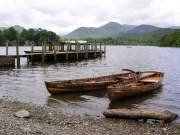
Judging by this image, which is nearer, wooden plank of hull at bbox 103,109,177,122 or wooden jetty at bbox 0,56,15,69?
wooden plank of hull at bbox 103,109,177,122

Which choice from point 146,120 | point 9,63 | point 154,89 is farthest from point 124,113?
point 9,63

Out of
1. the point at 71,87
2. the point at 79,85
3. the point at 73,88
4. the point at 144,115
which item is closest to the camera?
the point at 144,115

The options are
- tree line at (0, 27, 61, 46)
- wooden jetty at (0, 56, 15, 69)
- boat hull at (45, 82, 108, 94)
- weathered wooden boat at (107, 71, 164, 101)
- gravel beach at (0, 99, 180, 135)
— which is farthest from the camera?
tree line at (0, 27, 61, 46)

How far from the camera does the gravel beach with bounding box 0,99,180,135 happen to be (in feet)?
48.7

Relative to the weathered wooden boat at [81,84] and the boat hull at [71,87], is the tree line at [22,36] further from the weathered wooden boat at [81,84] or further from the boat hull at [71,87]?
the boat hull at [71,87]

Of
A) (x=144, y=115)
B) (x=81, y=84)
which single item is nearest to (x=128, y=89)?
(x=81, y=84)

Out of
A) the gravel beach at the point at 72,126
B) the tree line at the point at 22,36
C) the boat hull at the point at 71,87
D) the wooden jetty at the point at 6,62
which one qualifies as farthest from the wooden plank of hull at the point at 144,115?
the tree line at the point at 22,36

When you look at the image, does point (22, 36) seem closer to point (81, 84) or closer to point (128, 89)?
point (81, 84)

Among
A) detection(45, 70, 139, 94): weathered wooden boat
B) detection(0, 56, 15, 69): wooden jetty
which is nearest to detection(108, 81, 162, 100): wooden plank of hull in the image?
detection(45, 70, 139, 94): weathered wooden boat

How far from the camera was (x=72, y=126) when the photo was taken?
16.7m

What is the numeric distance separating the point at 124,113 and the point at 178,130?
10.5 feet

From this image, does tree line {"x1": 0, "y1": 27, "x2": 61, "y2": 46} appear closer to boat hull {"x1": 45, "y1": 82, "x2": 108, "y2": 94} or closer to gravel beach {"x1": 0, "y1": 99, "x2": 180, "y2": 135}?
boat hull {"x1": 45, "y1": 82, "x2": 108, "y2": 94}

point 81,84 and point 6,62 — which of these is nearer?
point 81,84

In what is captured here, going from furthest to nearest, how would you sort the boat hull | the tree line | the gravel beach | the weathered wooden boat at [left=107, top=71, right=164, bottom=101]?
the tree line
the boat hull
the weathered wooden boat at [left=107, top=71, right=164, bottom=101]
the gravel beach
